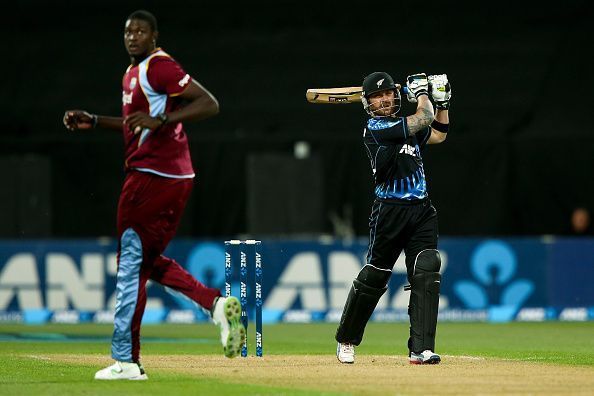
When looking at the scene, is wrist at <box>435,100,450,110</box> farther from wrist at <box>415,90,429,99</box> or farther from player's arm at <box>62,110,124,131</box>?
player's arm at <box>62,110,124,131</box>

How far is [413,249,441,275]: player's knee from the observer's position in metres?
9.23

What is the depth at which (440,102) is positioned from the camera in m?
9.49

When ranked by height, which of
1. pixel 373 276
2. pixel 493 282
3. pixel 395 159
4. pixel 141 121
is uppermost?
pixel 141 121

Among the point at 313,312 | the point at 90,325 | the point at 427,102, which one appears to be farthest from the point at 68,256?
the point at 427,102

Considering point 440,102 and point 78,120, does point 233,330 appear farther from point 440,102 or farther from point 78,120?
point 440,102

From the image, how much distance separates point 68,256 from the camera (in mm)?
15914

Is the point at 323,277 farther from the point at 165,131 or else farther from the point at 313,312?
the point at 165,131

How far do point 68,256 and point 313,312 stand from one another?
2.92m

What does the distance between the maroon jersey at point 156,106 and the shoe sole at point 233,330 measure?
31.4 inches

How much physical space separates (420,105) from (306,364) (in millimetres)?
1919

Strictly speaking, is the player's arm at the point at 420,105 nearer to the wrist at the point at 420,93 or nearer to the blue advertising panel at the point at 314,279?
the wrist at the point at 420,93

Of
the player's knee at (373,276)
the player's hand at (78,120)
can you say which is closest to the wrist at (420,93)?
the player's knee at (373,276)

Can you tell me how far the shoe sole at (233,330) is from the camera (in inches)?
309

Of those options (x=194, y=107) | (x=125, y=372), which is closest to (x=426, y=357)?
(x=125, y=372)
